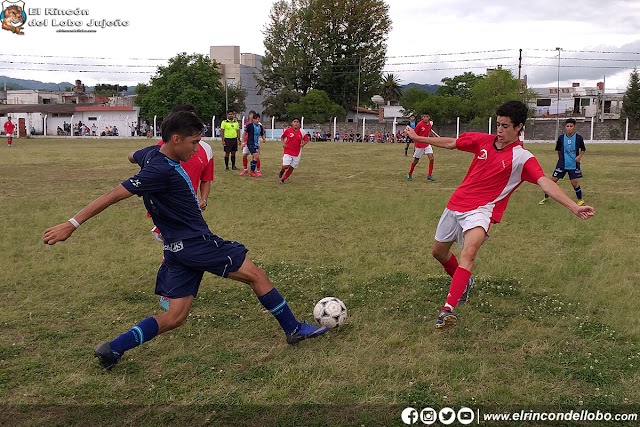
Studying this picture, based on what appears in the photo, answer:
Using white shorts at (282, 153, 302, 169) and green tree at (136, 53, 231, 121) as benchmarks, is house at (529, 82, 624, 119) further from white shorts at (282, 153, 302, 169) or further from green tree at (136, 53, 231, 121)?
white shorts at (282, 153, 302, 169)

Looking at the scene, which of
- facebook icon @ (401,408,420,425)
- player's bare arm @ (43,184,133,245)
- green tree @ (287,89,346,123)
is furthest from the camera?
green tree @ (287,89,346,123)

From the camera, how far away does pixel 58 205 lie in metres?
12.2

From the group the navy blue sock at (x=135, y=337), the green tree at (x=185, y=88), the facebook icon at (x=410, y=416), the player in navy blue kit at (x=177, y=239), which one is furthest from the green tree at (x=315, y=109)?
the facebook icon at (x=410, y=416)

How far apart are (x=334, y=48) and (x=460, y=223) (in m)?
66.3

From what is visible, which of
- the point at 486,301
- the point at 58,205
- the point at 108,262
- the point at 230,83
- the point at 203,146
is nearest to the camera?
the point at 486,301

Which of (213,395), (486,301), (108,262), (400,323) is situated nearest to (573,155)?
(486,301)

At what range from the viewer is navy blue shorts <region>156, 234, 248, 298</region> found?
4.34 meters

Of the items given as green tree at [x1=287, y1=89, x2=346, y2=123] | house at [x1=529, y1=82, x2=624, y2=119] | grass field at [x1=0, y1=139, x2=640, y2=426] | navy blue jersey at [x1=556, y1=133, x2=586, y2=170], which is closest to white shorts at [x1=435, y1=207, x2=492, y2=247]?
grass field at [x1=0, y1=139, x2=640, y2=426]

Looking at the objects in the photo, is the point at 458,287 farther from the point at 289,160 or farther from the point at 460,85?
the point at 460,85

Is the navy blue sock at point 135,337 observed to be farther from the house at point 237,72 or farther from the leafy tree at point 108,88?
the leafy tree at point 108,88

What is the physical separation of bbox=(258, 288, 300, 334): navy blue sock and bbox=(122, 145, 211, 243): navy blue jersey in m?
0.75

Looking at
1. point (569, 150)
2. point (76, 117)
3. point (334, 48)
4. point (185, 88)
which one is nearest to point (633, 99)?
point (334, 48)

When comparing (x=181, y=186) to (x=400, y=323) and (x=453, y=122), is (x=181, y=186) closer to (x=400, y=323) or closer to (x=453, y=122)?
(x=400, y=323)

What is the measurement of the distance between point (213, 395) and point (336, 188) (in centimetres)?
1129
